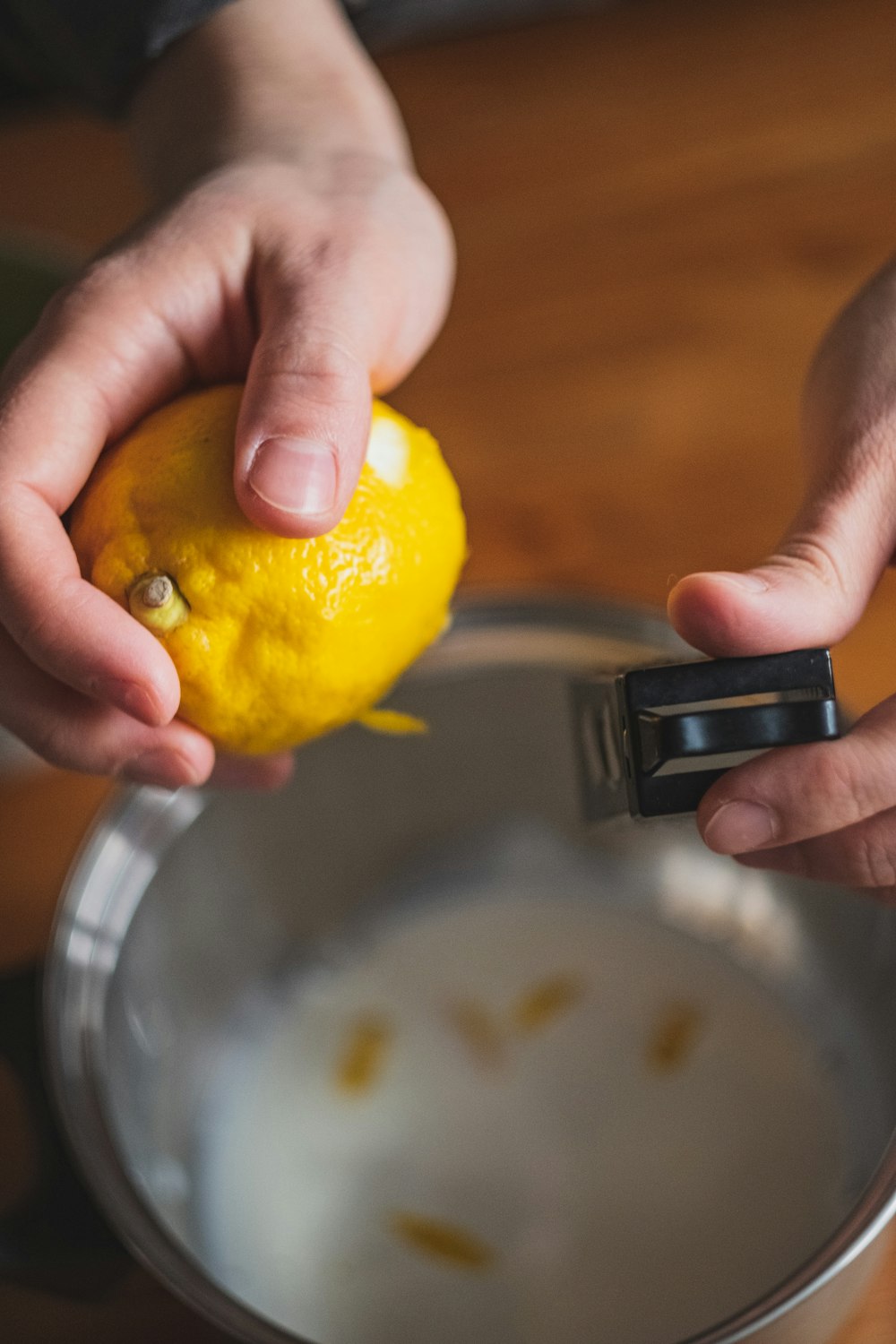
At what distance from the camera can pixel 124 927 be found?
0.79 meters

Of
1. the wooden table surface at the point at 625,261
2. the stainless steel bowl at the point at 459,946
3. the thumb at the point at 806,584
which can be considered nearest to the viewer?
the thumb at the point at 806,584

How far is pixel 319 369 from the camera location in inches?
Answer: 22.2

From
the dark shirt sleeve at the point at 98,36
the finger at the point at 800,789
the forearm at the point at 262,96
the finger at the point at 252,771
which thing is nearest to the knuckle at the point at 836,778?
the finger at the point at 800,789

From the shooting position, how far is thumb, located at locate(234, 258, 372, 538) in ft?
1.68

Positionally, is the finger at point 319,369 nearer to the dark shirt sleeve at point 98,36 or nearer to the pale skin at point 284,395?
the pale skin at point 284,395

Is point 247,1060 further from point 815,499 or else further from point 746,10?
point 746,10

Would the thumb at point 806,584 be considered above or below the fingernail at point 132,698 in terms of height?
below

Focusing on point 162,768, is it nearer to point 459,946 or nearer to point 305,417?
point 305,417

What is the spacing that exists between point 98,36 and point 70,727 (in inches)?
18.5

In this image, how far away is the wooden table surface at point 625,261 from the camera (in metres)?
0.98

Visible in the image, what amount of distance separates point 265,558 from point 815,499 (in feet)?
0.84

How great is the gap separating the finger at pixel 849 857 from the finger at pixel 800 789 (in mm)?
48

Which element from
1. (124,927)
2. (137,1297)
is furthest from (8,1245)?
(124,927)

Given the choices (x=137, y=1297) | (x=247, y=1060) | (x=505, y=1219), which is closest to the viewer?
(x=137, y=1297)
